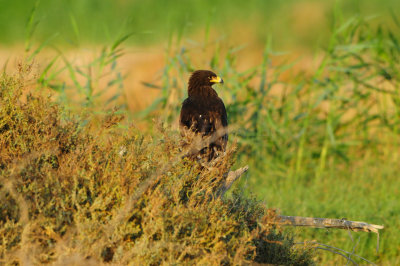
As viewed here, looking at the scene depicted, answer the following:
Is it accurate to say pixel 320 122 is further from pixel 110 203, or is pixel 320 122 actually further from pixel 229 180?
pixel 110 203

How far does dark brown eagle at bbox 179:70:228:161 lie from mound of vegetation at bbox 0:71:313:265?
3.01ft

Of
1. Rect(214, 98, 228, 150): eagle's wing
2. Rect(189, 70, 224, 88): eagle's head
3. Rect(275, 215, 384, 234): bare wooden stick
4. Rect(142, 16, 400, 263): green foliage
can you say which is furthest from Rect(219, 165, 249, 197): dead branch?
Rect(142, 16, 400, 263): green foliage

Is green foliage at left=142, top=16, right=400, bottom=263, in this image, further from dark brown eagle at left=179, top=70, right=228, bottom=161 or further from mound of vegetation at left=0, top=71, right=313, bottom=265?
mound of vegetation at left=0, top=71, right=313, bottom=265

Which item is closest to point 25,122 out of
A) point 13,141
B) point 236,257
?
point 13,141

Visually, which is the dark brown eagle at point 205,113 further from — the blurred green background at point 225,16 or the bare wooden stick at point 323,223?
the blurred green background at point 225,16

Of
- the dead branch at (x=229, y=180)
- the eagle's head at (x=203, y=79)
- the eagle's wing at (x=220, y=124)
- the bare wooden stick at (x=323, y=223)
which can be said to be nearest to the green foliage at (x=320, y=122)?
the eagle's head at (x=203, y=79)

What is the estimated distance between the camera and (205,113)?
16.5ft

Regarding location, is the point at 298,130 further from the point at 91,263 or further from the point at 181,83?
the point at 91,263

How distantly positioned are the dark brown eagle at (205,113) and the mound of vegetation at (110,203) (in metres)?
0.92

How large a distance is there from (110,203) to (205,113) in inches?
75.5

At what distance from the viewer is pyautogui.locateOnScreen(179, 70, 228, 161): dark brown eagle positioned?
4.75 m

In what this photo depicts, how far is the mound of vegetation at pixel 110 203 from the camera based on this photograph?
3047 mm

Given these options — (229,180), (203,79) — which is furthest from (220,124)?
(229,180)

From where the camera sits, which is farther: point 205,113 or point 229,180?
point 205,113
